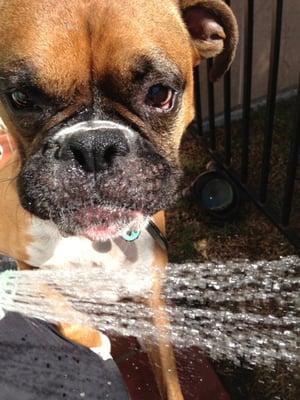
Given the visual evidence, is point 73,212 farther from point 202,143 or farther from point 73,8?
point 202,143

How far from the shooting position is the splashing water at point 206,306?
7.54ft

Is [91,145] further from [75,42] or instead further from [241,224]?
[241,224]

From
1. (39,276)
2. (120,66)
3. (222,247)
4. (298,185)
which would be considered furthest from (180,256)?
(120,66)

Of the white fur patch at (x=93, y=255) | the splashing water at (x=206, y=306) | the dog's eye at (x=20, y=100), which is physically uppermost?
the dog's eye at (x=20, y=100)

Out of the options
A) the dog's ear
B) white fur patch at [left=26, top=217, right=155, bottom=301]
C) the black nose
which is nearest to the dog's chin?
the black nose

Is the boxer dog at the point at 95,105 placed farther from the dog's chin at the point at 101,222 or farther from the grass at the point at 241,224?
the grass at the point at 241,224

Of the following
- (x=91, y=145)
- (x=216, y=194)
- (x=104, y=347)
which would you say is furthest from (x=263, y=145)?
(x=91, y=145)

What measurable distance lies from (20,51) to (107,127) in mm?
301

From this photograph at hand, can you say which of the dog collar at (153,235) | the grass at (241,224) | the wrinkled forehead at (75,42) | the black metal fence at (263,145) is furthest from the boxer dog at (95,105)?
the grass at (241,224)

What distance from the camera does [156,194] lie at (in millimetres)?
1884

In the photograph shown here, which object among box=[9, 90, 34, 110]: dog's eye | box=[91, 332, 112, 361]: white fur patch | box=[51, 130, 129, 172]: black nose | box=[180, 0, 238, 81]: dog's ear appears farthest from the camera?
box=[91, 332, 112, 361]: white fur patch

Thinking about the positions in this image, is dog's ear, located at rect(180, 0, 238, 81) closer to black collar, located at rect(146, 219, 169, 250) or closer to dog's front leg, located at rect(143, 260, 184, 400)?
black collar, located at rect(146, 219, 169, 250)

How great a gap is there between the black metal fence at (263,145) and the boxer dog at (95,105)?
695 mm

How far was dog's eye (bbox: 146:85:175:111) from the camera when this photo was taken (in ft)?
6.19
